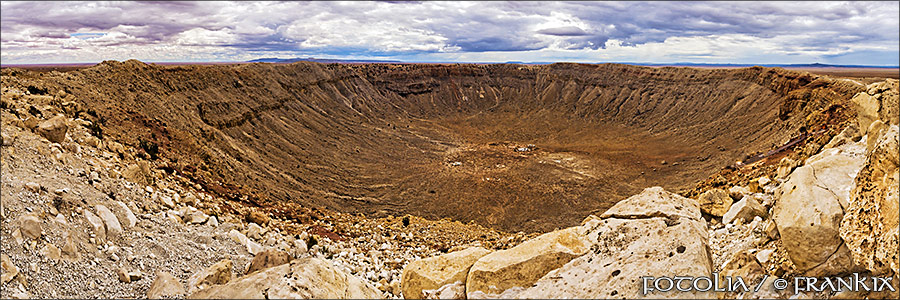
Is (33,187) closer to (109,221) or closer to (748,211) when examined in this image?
(109,221)

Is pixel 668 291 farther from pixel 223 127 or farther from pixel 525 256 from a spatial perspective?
pixel 223 127

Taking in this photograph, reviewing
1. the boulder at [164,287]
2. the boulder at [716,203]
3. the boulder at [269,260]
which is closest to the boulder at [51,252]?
the boulder at [164,287]

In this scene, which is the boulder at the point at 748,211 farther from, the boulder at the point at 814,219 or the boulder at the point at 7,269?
the boulder at the point at 7,269

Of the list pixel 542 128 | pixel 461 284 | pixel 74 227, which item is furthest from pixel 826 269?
pixel 542 128

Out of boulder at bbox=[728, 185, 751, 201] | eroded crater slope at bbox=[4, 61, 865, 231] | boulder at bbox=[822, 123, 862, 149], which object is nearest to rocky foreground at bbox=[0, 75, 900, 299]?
boulder at bbox=[728, 185, 751, 201]

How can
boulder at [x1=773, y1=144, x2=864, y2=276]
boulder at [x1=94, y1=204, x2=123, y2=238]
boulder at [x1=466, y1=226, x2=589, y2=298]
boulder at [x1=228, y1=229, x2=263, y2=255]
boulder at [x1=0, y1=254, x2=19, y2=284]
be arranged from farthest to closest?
boulder at [x1=228, y1=229, x2=263, y2=255]
boulder at [x1=94, y1=204, x2=123, y2=238]
boulder at [x1=466, y1=226, x2=589, y2=298]
boulder at [x1=773, y1=144, x2=864, y2=276]
boulder at [x1=0, y1=254, x2=19, y2=284]

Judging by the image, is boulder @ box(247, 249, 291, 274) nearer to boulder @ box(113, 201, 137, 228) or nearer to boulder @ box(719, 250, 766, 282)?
boulder @ box(113, 201, 137, 228)
